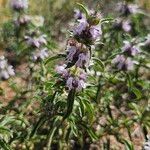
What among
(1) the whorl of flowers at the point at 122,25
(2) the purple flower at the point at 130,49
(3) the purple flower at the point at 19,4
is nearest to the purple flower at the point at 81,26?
(2) the purple flower at the point at 130,49

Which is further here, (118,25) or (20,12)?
(20,12)

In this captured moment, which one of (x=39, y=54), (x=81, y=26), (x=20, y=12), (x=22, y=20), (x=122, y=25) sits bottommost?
(x=81, y=26)

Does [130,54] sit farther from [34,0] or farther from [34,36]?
[34,0]

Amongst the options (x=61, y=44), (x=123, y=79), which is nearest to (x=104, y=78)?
(x=123, y=79)

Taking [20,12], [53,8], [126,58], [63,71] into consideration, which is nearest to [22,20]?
[20,12]

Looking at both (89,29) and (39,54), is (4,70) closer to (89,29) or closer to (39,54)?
(39,54)

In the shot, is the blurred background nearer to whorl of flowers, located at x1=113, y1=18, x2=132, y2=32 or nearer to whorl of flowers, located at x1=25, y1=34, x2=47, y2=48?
whorl of flowers, located at x1=113, y1=18, x2=132, y2=32
